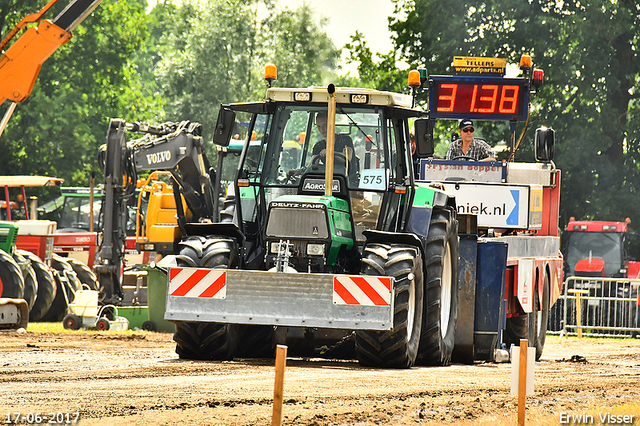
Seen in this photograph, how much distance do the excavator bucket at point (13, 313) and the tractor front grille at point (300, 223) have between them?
675cm

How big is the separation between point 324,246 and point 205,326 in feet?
4.76

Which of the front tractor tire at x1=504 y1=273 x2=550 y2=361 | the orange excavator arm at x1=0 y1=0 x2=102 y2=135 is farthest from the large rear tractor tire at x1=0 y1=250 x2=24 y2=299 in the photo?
the front tractor tire at x1=504 y1=273 x2=550 y2=361

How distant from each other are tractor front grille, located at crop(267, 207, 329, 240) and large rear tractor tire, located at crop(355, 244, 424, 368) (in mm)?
489

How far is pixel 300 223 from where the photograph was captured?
Result: 10.4m

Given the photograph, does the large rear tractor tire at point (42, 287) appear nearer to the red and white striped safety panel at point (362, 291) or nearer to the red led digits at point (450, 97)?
the red led digits at point (450, 97)

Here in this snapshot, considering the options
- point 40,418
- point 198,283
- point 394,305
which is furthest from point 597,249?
point 40,418

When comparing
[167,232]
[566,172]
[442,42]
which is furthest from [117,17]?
[167,232]

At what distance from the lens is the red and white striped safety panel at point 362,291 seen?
986 cm

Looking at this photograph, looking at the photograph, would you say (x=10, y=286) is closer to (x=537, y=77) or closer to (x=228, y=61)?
(x=537, y=77)

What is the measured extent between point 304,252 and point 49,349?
400 centimetres

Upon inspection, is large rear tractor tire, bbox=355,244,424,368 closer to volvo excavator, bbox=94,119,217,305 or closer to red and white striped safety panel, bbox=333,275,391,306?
red and white striped safety panel, bbox=333,275,391,306

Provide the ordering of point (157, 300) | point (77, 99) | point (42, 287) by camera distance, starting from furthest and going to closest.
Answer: point (77, 99)
point (42, 287)
point (157, 300)

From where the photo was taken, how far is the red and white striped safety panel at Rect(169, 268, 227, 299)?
10.0 meters

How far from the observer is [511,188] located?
14.8 metres
